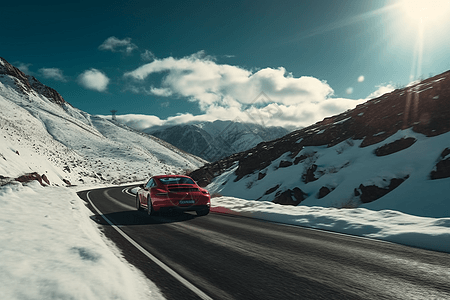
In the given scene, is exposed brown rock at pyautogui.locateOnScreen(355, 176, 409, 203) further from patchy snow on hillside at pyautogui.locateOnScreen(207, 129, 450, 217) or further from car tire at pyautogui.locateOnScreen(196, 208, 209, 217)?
car tire at pyautogui.locateOnScreen(196, 208, 209, 217)

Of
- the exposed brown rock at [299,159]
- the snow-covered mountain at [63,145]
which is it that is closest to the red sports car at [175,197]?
the exposed brown rock at [299,159]

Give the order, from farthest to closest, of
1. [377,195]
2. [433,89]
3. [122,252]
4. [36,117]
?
[36,117] < [433,89] < [377,195] < [122,252]

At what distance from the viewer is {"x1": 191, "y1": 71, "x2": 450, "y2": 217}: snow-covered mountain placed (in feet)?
37.9

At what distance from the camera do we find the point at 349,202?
43.8ft

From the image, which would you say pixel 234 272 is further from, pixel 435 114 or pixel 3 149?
pixel 3 149

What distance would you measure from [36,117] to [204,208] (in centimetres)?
9363

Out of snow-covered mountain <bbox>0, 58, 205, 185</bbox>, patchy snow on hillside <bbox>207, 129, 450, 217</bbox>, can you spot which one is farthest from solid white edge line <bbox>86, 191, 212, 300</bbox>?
snow-covered mountain <bbox>0, 58, 205, 185</bbox>

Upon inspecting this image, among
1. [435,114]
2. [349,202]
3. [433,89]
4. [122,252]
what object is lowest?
[122,252]

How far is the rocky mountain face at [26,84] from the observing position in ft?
328

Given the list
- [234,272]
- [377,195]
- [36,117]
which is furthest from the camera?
[36,117]

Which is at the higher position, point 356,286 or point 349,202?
point 349,202

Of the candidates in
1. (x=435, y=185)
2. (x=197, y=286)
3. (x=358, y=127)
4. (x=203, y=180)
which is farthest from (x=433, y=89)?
(x=203, y=180)

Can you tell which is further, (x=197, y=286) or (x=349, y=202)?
(x=349, y=202)

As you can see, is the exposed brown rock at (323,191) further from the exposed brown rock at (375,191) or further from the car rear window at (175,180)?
the car rear window at (175,180)
